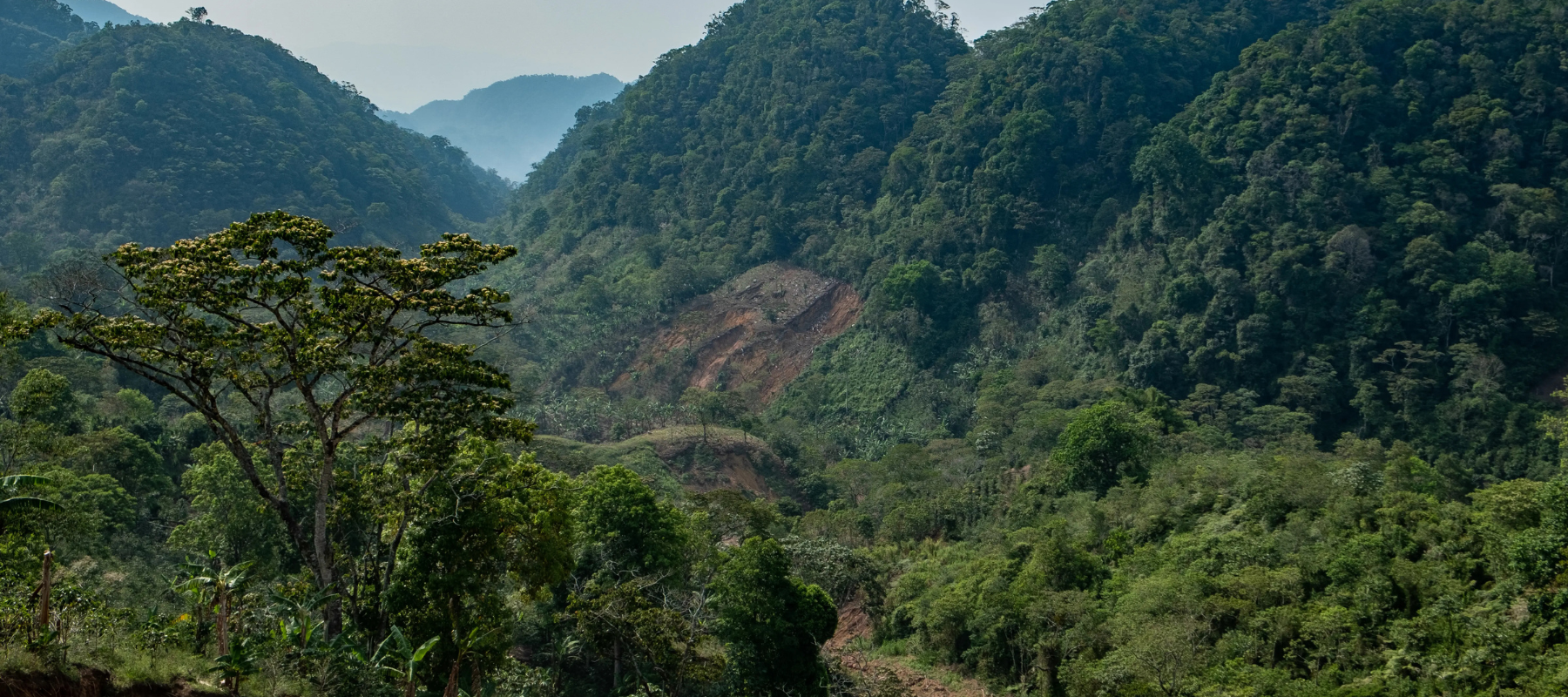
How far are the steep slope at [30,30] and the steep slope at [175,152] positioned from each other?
12614mm

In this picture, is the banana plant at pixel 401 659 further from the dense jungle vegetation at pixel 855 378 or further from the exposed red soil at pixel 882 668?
the exposed red soil at pixel 882 668

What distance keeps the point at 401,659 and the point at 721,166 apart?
193 ft

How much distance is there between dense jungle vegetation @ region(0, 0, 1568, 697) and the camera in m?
14.8

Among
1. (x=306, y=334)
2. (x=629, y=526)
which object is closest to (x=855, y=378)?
(x=629, y=526)

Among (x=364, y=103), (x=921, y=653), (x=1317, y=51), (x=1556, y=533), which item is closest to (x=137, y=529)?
(x=921, y=653)

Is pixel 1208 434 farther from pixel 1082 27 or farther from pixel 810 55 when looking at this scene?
pixel 810 55

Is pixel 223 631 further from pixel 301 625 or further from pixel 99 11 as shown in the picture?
pixel 99 11

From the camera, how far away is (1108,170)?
54719mm

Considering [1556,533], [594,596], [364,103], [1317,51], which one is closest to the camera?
[1556,533]

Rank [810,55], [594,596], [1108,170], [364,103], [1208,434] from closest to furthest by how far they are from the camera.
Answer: [594,596]
[1208,434]
[1108,170]
[810,55]
[364,103]

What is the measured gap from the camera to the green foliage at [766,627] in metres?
18.7

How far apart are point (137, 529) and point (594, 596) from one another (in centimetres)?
1452

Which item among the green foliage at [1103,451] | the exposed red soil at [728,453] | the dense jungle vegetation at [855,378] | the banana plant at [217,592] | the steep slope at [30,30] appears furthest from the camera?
the steep slope at [30,30]

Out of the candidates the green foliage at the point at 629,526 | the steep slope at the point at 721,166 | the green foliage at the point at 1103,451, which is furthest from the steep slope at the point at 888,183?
the green foliage at the point at 629,526
